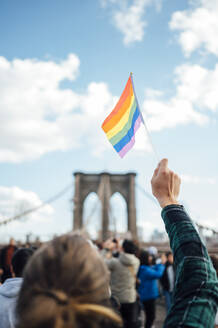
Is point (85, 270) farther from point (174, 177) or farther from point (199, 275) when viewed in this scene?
point (174, 177)

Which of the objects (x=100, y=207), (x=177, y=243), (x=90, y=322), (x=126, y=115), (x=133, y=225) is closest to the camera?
(x=90, y=322)

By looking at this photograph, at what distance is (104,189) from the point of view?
98.9 ft

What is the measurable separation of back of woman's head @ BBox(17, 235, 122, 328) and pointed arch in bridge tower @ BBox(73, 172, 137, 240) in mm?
27834

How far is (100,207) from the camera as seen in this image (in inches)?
1155

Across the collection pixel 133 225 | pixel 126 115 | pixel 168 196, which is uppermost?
pixel 126 115

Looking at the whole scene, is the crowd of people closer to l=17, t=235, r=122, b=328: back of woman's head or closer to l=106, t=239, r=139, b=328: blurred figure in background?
l=17, t=235, r=122, b=328: back of woman's head

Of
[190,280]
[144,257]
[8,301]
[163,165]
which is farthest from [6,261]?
[190,280]

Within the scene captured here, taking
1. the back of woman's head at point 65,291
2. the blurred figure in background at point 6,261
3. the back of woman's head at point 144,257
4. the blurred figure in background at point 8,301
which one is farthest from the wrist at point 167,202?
the back of woman's head at point 144,257

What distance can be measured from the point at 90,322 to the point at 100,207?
2904cm

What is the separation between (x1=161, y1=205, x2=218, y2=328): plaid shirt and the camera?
71cm

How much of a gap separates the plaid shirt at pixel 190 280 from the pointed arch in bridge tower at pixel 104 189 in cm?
2766

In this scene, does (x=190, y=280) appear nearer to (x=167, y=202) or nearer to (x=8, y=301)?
(x=167, y=202)

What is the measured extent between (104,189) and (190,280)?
96.7 ft

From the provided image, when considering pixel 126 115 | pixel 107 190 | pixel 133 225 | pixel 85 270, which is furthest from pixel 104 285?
pixel 107 190
